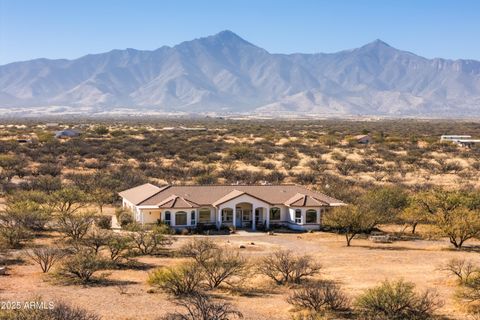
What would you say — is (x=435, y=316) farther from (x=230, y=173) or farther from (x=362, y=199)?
(x=230, y=173)

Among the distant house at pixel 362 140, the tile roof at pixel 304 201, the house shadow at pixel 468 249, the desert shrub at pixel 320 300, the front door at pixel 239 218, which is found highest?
the distant house at pixel 362 140

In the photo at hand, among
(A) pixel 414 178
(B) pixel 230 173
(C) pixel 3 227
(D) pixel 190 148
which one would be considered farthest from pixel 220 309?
(D) pixel 190 148

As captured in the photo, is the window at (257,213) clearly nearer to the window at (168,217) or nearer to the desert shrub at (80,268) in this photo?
the window at (168,217)

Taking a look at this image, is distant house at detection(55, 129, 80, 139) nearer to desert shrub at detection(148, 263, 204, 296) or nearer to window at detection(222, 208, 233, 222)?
window at detection(222, 208, 233, 222)

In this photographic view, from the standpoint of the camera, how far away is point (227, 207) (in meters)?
37.9

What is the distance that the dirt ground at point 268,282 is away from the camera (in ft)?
68.6

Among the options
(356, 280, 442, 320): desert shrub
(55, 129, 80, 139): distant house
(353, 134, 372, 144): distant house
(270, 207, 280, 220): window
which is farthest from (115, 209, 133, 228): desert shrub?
(55, 129, 80, 139): distant house

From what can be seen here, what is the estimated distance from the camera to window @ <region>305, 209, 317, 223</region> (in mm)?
38125

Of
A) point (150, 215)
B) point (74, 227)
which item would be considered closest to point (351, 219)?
point (150, 215)

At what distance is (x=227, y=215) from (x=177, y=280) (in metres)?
16.3

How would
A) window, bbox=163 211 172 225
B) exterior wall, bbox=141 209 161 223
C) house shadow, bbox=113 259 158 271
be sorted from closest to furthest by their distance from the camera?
house shadow, bbox=113 259 158 271 < exterior wall, bbox=141 209 161 223 < window, bbox=163 211 172 225

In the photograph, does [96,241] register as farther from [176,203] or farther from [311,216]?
[311,216]

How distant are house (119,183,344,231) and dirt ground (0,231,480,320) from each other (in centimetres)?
285

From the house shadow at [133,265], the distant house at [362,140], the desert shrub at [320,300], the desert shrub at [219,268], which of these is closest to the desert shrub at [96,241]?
the house shadow at [133,265]
